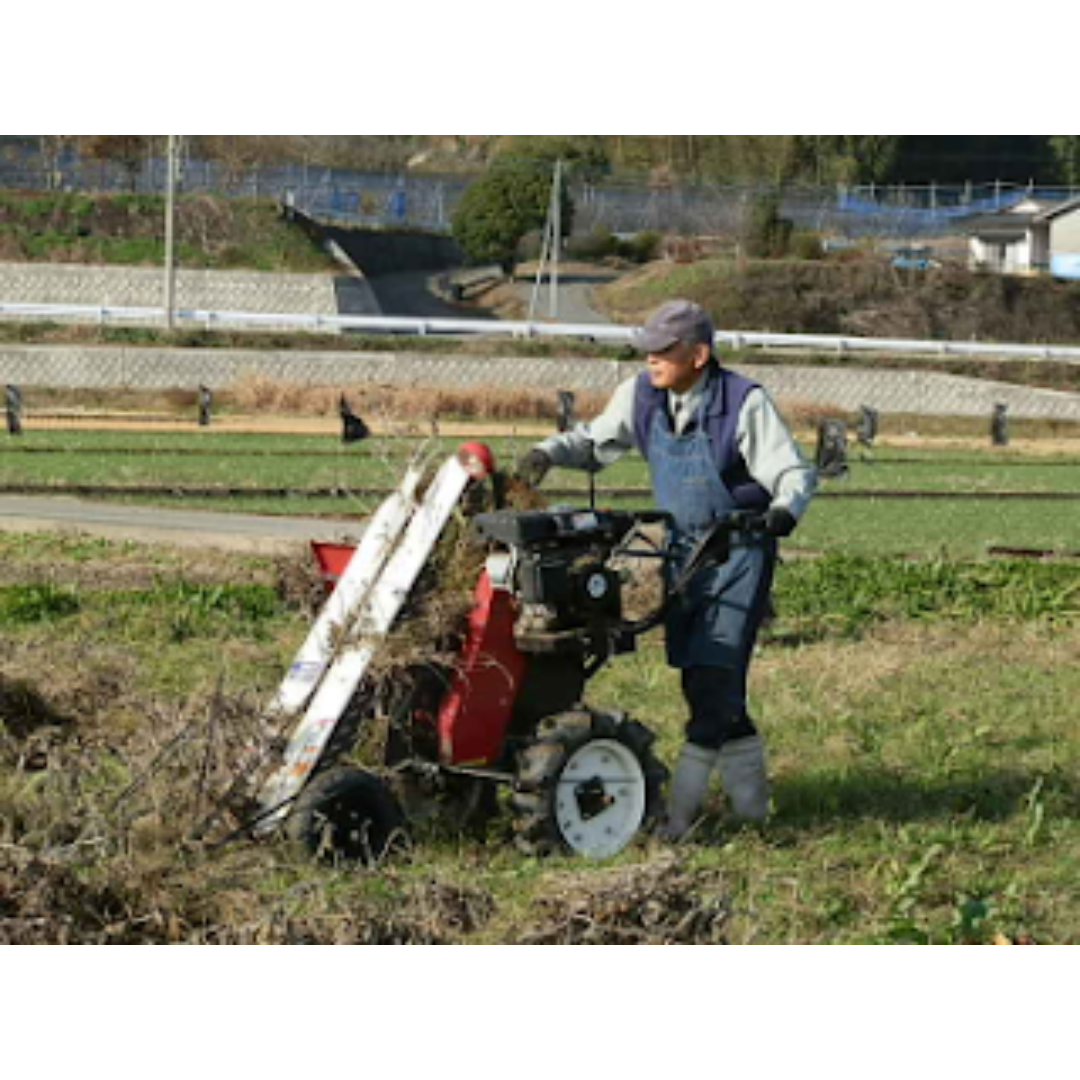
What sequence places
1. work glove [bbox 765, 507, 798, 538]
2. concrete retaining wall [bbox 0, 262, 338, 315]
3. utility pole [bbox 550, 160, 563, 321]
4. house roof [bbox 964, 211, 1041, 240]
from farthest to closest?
house roof [bbox 964, 211, 1041, 240]
utility pole [bbox 550, 160, 563, 321]
concrete retaining wall [bbox 0, 262, 338, 315]
work glove [bbox 765, 507, 798, 538]

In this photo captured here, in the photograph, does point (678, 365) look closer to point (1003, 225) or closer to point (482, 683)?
point (482, 683)

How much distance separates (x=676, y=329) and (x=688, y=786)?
1.73 m

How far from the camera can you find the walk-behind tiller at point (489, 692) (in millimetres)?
7191

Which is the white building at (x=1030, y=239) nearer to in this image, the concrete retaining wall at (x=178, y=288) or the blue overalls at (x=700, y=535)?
the concrete retaining wall at (x=178, y=288)

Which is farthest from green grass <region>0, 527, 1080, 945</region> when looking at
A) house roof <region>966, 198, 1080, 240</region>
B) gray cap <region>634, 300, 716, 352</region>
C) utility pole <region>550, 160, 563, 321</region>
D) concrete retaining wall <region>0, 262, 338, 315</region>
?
house roof <region>966, 198, 1080, 240</region>

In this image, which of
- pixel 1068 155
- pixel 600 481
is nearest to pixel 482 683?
pixel 600 481

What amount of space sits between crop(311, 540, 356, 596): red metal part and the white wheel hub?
1253mm

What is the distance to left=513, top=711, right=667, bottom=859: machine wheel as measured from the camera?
731 centimetres

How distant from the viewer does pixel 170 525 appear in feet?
63.7

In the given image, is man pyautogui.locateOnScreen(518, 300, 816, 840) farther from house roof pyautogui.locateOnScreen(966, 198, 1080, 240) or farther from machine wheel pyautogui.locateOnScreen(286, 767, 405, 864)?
house roof pyautogui.locateOnScreen(966, 198, 1080, 240)

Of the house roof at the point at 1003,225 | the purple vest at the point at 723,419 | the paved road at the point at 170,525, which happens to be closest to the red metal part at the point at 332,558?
the purple vest at the point at 723,419

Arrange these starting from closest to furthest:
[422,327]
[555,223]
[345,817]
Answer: [345,817], [422,327], [555,223]

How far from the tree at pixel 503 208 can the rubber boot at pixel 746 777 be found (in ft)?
197

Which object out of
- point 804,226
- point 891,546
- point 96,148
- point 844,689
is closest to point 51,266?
point 96,148
